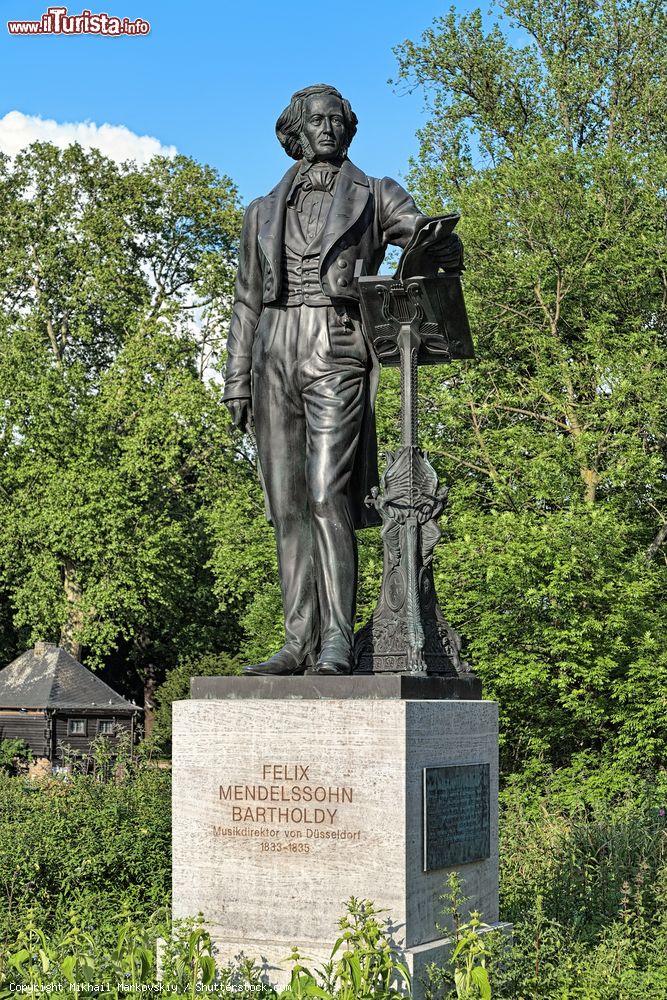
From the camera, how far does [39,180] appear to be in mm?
33719

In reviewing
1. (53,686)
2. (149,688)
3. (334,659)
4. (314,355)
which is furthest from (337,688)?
(149,688)

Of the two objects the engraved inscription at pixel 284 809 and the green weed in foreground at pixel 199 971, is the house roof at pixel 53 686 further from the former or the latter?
the green weed in foreground at pixel 199 971

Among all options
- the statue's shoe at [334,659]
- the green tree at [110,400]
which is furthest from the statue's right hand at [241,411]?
the green tree at [110,400]

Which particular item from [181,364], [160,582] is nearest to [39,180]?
[181,364]

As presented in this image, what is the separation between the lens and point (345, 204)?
6.50 metres

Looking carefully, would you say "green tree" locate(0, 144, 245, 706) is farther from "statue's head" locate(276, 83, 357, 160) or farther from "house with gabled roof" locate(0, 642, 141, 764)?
"statue's head" locate(276, 83, 357, 160)

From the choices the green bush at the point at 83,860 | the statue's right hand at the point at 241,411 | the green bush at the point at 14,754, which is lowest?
the green bush at the point at 14,754

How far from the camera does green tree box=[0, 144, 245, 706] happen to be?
2988 cm

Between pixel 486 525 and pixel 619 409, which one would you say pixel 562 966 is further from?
pixel 619 409

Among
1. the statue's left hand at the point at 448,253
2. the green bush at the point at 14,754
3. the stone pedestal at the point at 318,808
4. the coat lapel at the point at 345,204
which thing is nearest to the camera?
the stone pedestal at the point at 318,808

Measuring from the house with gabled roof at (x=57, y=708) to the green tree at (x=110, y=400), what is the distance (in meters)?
5.55

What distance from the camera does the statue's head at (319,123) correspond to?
6625mm

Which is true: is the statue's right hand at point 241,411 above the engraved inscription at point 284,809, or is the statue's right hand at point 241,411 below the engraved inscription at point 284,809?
above

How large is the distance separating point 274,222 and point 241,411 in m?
0.95
